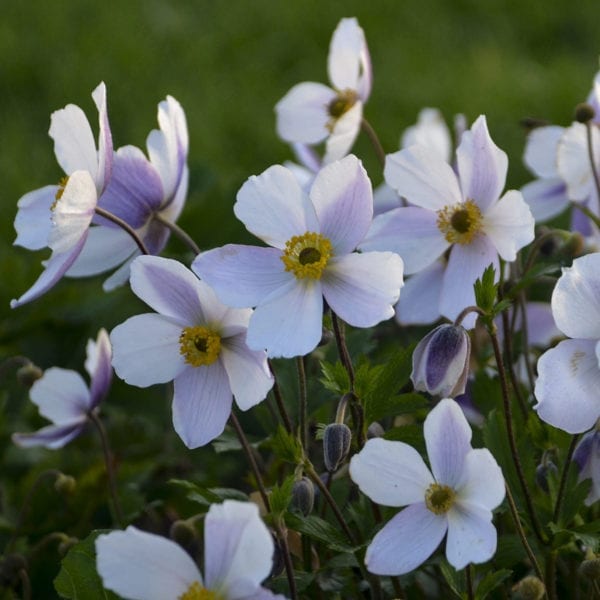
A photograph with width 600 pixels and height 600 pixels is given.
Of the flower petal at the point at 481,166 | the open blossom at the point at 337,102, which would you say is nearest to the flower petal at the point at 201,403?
the flower petal at the point at 481,166

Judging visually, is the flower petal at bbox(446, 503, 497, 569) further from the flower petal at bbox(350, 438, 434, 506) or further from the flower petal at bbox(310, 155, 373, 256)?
the flower petal at bbox(310, 155, 373, 256)

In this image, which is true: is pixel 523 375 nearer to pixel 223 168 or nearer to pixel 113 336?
pixel 113 336

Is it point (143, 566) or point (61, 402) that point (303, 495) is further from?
point (61, 402)

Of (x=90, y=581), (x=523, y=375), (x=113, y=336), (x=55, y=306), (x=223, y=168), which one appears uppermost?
(x=113, y=336)

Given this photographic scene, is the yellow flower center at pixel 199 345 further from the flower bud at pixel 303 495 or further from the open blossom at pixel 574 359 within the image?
the open blossom at pixel 574 359

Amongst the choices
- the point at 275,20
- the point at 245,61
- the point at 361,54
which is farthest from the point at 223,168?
the point at 361,54

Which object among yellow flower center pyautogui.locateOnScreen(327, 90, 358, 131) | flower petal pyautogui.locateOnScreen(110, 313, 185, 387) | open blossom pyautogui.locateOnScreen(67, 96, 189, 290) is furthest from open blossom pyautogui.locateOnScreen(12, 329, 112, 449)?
yellow flower center pyautogui.locateOnScreen(327, 90, 358, 131)
